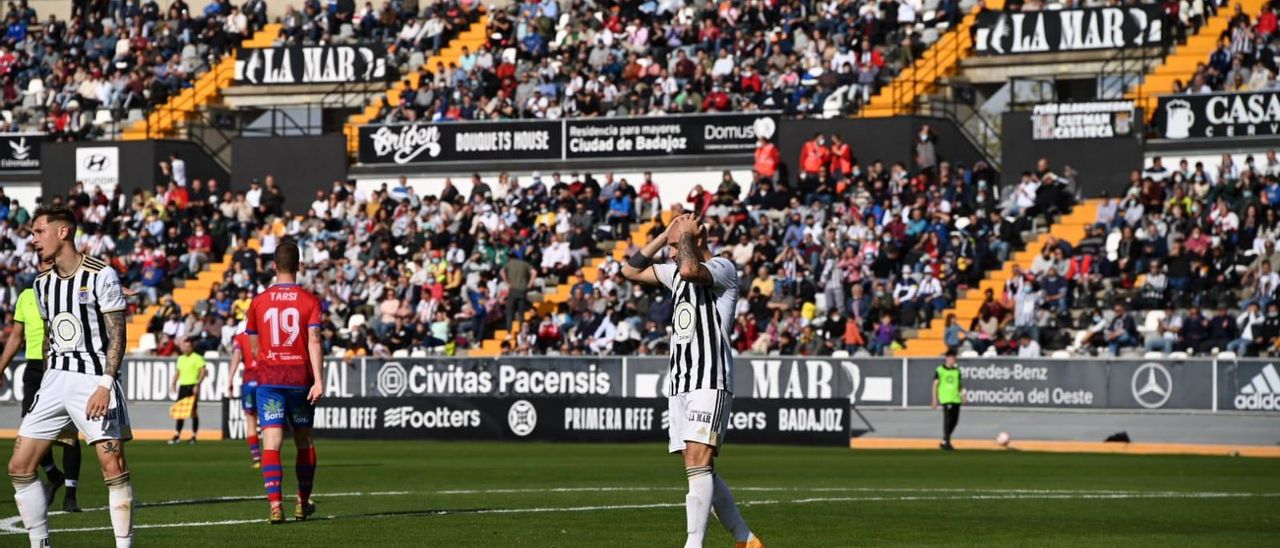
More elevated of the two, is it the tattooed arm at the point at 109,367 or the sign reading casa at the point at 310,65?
the sign reading casa at the point at 310,65

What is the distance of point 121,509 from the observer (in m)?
11.6

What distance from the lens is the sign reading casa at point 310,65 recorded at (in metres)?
51.5

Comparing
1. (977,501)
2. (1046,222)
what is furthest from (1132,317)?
(977,501)

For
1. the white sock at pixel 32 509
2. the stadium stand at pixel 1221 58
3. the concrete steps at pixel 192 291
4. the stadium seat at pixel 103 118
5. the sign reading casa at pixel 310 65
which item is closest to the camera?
the white sock at pixel 32 509

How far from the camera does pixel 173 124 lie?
2076 inches

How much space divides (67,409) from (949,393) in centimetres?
2289

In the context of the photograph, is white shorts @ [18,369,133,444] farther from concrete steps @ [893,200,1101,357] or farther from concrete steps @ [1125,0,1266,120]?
concrete steps @ [1125,0,1266,120]

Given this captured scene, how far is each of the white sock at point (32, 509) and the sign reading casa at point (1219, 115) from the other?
3189 cm

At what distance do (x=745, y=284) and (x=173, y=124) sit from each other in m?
20.6

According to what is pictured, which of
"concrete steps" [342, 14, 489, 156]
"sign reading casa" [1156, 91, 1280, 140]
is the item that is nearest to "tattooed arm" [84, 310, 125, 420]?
"sign reading casa" [1156, 91, 1280, 140]

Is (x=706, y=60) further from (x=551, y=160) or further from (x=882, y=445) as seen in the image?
(x=882, y=445)

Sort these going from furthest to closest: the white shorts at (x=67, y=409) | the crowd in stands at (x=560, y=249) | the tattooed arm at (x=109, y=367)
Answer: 1. the crowd in stands at (x=560, y=249)
2. the white shorts at (x=67, y=409)
3. the tattooed arm at (x=109, y=367)

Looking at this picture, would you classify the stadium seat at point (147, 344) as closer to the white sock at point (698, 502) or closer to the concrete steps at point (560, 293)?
the concrete steps at point (560, 293)

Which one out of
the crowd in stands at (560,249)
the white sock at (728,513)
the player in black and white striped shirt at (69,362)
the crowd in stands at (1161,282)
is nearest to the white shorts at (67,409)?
the player in black and white striped shirt at (69,362)
